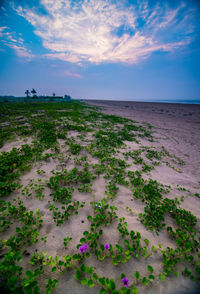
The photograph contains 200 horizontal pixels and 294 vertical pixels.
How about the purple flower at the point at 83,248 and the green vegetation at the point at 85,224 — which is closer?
the green vegetation at the point at 85,224

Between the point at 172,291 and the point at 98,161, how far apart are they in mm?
4695

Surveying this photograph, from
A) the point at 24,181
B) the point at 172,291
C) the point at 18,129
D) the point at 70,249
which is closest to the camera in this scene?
the point at 172,291

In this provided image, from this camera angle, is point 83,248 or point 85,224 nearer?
point 83,248

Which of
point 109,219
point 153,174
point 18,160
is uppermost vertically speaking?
point 18,160

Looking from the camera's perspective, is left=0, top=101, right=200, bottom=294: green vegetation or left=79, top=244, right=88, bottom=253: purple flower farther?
left=79, top=244, right=88, bottom=253: purple flower

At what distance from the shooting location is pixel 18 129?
955cm

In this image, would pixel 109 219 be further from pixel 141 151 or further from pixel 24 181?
pixel 141 151

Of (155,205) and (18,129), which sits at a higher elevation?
(18,129)

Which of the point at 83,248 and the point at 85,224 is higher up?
the point at 83,248

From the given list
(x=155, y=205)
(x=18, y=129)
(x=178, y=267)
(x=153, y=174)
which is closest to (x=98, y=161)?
(x=153, y=174)

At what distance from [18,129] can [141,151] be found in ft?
32.1

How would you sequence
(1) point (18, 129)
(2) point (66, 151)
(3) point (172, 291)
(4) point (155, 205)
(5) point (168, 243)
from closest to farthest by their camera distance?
(3) point (172, 291) < (5) point (168, 243) < (4) point (155, 205) < (2) point (66, 151) < (1) point (18, 129)

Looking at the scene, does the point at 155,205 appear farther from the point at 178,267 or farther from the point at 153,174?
the point at 153,174

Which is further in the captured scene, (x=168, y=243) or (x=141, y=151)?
(x=141, y=151)
